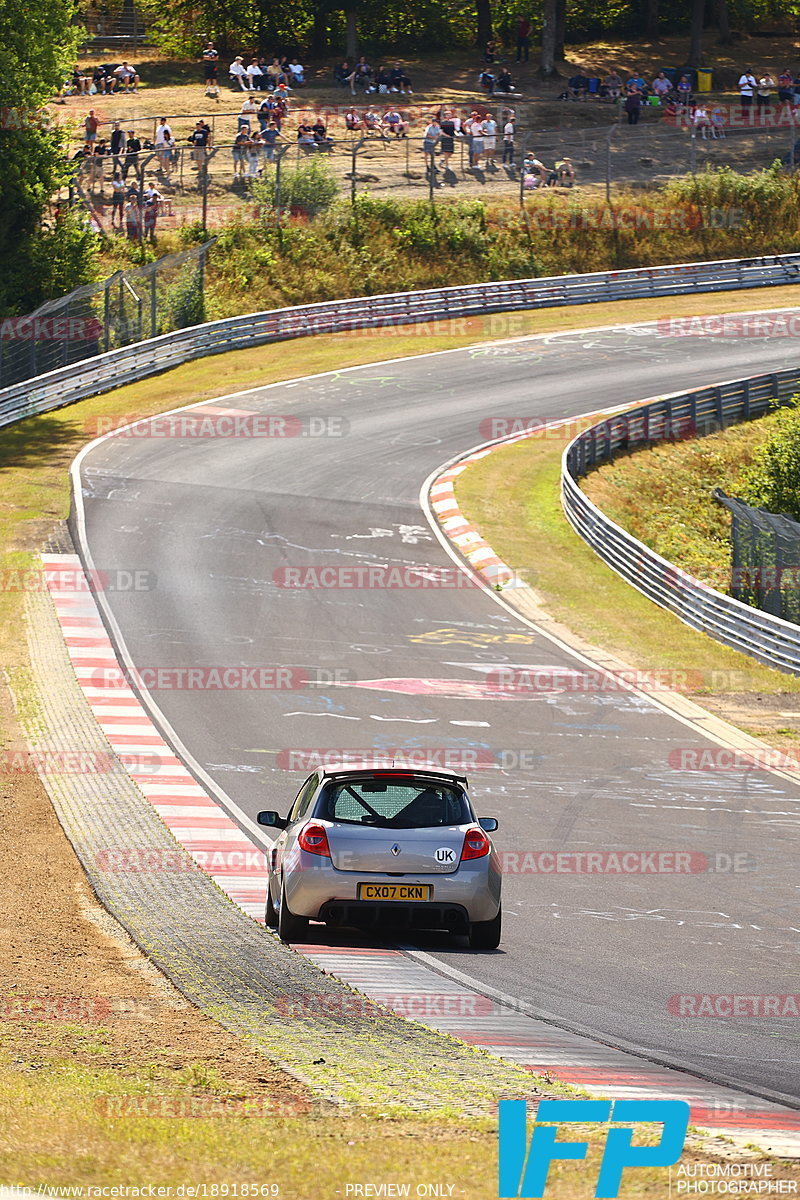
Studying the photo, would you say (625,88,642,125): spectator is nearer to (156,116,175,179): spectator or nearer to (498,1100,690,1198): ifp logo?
(156,116,175,179): spectator

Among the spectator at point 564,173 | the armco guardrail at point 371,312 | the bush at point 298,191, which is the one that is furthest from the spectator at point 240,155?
the spectator at point 564,173

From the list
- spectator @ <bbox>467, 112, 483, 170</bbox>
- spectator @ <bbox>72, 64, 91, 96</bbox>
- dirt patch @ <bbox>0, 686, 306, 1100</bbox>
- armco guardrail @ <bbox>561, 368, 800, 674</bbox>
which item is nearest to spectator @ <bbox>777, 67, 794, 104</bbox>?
spectator @ <bbox>467, 112, 483, 170</bbox>

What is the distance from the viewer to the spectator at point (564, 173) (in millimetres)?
59688

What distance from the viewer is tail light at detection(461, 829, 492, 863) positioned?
11445 millimetres

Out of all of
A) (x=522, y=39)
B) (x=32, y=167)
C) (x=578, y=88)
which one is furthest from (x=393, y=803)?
(x=522, y=39)

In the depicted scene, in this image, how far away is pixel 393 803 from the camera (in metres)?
11.8

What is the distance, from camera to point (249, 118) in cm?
6212

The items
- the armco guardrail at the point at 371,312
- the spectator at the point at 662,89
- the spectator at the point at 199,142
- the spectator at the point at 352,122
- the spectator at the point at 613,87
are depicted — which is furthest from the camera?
the spectator at the point at 613,87

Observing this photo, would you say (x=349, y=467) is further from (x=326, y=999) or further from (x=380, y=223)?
(x=326, y=999)

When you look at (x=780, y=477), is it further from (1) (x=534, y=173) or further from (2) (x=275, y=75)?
(2) (x=275, y=75)

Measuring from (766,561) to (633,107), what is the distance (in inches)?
1627

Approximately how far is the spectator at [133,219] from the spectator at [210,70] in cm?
1779

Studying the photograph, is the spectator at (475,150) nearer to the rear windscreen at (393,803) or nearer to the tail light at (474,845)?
the rear windscreen at (393,803)

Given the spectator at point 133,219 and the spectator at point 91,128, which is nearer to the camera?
the spectator at point 133,219
